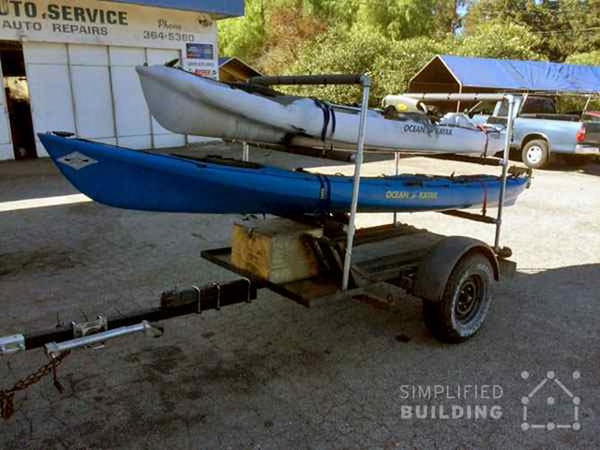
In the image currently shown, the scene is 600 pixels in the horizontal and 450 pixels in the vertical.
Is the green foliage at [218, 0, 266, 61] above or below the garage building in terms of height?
above

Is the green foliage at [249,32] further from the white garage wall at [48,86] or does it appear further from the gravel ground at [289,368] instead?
the gravel ground at [289,368]

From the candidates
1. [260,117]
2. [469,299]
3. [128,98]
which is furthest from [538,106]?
[260,117]

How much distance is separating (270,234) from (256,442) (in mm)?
1473

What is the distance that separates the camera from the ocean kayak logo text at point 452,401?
357 cm

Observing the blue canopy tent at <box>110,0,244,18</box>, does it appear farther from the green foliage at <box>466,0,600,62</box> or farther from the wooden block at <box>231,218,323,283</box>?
the green foliage at <box>466,0,600,62</box>

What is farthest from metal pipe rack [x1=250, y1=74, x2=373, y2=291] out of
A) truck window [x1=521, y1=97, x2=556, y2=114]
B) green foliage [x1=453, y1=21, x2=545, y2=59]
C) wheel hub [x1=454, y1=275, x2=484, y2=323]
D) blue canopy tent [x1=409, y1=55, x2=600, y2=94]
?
green foliage [x1=453, y1=21, x2=545, y2=59]

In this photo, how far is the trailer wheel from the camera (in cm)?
426

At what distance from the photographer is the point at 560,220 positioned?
29.8 feet

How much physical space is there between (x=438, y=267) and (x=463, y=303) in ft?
2.15

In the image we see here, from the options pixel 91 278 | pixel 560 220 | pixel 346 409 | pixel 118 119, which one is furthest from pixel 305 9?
pixel 346 409

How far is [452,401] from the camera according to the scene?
3.72 meters

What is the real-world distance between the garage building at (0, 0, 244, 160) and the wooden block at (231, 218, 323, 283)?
502 inches

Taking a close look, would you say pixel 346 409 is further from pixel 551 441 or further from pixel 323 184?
pixel 323 184

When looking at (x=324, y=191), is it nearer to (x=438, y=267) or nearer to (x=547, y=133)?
(x=438, y=267)
